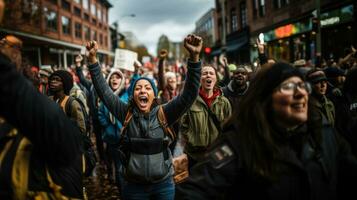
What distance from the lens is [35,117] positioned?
1789 millimetres

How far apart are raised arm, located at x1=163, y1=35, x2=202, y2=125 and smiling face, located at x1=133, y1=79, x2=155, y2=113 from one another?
214 mm

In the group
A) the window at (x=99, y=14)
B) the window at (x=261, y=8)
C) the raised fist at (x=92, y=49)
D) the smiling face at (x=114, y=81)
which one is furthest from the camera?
the window at (x=99, y=14)

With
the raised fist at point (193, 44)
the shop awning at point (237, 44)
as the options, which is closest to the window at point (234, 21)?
the shop awning at point (237, 44)

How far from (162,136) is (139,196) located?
0.62 meters

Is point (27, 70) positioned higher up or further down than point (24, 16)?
further down

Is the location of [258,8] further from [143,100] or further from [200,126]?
[143,100]

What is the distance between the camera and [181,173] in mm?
7234

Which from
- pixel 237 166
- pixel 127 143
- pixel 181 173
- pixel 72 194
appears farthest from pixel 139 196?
pixel 181 173

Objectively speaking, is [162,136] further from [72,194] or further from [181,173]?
[181,173]

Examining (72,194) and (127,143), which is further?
(127,143)

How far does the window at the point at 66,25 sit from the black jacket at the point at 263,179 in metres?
48.4

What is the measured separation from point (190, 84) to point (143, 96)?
0.68m

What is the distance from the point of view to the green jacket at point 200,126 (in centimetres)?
493

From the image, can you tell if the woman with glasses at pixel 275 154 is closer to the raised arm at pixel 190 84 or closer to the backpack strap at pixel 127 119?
the raised arm at pixel 190 84
